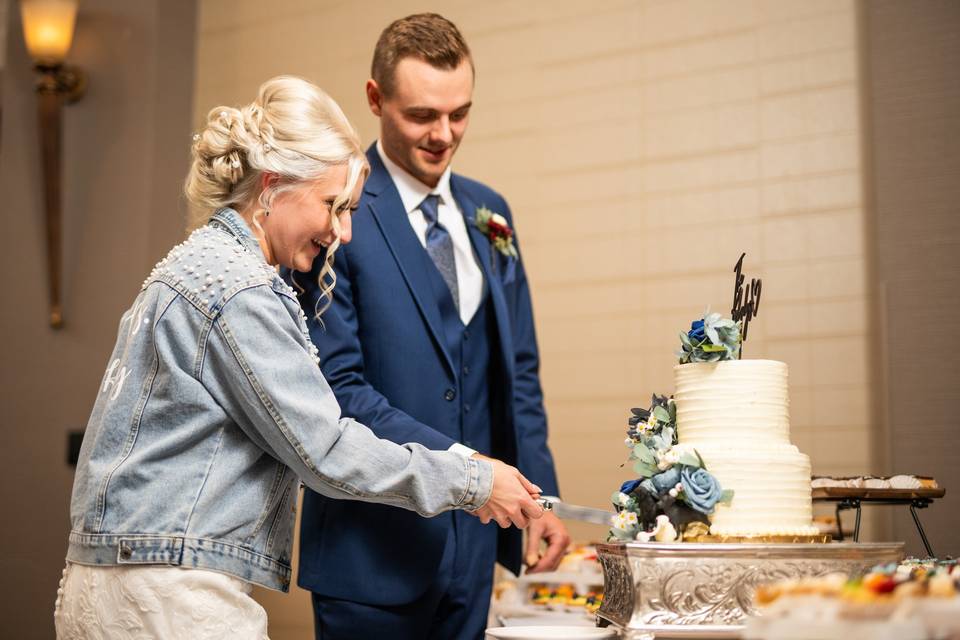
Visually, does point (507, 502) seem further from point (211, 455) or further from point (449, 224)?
point (449, 224)

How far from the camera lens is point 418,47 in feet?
8.21

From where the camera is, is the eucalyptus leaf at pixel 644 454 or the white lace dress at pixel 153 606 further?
the eucalyptus leaf at pixel 644 454

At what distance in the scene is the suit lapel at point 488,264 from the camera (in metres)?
2.44

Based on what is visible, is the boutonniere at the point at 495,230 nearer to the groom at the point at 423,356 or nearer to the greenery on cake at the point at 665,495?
the groom at the point at 423,356

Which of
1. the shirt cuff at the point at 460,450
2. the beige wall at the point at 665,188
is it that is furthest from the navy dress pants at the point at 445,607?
the beige wall at the point at 665,188

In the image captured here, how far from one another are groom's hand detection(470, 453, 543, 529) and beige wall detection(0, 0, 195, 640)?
2.86 meters

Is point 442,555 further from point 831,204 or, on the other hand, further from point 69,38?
point 69,38

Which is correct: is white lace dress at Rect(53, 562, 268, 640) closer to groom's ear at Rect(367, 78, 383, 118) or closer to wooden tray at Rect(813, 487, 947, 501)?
wooden tray at Rect(813, 487, 947, 501)

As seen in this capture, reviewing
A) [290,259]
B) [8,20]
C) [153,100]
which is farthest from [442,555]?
[8,20]

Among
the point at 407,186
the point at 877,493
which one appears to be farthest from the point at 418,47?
the point at 877,493

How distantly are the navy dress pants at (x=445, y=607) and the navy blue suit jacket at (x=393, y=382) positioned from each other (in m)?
0.04

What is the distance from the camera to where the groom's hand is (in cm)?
189

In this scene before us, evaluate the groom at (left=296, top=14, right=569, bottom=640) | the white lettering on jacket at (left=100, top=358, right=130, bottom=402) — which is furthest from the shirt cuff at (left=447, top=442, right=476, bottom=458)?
the white lettering on jacket at (left=100, top=358, right=130, bottom=402)

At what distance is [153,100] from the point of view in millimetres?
4605
